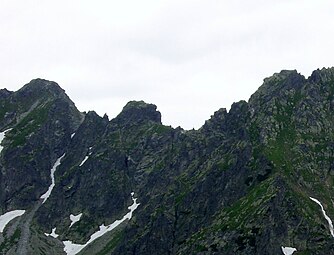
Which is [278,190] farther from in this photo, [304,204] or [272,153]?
[272,153]

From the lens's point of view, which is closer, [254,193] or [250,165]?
[254,193]

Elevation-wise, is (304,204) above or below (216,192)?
below

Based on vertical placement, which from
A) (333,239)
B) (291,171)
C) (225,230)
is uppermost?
(291,171)

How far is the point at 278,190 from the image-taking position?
6708 inches

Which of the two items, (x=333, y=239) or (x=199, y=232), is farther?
(x=199, y=232)

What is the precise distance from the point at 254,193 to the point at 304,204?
57.9 ft

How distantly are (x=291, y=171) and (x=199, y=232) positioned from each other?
44.4 meters

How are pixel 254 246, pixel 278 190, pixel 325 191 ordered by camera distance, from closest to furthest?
→ pixel 254 246 < pixel 278 190 < pixel 325 191

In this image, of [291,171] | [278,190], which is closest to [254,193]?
[278,190]

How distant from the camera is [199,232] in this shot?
177125mm

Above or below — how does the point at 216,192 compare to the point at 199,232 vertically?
above

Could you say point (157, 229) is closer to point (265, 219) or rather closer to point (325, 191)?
point (265, 219)

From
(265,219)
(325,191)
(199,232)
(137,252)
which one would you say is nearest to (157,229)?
(137,252)

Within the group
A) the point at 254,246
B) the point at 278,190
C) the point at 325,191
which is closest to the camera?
the point at 254,246
